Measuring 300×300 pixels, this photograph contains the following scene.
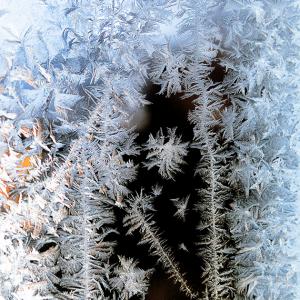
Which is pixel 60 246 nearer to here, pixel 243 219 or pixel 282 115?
pixel 243 219

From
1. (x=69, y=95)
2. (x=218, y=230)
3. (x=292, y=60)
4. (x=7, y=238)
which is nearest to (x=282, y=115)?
(x=292, y=60)

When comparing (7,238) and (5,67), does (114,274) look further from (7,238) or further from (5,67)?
(5,67)

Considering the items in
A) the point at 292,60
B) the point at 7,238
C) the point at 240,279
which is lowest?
the point at 240,279

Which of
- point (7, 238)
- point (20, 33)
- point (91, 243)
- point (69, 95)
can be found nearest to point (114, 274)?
point (91, 243)

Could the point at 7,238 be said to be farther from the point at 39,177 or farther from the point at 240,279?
the point at 240,279

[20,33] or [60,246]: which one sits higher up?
[20,33]

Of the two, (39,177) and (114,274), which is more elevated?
(39,177)
